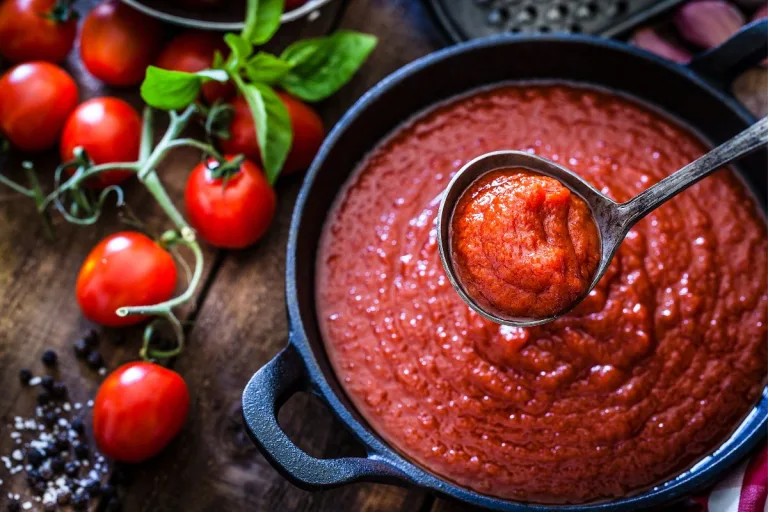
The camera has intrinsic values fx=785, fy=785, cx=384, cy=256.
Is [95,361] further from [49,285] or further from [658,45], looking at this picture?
[658,45]

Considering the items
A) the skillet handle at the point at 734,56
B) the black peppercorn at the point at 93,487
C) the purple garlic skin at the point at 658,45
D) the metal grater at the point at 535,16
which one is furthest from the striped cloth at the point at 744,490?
the black peppercorn at the point at 93,487

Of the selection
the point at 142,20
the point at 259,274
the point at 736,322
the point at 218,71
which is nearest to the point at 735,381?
the point at 736,322

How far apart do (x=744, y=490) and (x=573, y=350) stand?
551 millimetres

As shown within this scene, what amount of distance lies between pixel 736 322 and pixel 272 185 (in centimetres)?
140

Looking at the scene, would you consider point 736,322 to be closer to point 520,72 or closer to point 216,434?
point 520,72

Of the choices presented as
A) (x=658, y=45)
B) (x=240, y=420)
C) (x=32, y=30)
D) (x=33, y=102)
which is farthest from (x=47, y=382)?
(x=658, y=45)

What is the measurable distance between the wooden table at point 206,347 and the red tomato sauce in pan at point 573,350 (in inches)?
11.2

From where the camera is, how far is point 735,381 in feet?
6.79

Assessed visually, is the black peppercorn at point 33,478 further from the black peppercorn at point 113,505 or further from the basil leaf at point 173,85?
the basil leaf at point 173,85

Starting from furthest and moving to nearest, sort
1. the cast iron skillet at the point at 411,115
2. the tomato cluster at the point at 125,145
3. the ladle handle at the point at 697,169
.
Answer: the tomato cluster at the point at 125,145, the cast iron skillet at the point at 411,115, the ladle handle at the point at 697,169

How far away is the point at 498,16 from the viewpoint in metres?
2.60

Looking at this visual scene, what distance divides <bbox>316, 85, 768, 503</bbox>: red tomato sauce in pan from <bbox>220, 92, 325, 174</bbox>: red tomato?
359 mm

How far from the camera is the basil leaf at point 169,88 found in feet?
6.93

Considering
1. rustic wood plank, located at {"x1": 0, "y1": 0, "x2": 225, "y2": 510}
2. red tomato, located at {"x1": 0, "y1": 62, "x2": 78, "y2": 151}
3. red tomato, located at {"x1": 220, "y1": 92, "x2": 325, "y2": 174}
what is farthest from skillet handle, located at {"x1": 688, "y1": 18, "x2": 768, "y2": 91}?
red tomato, located at {"x1": 0, "y1": 62, "x2": 78, "y2": 151}
